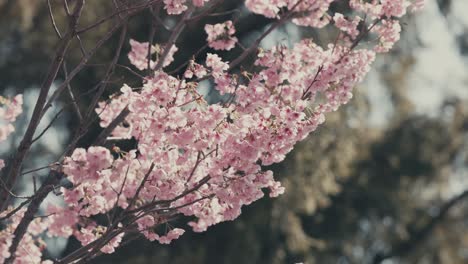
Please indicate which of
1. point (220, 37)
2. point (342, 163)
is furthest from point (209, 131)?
point (342, 163)

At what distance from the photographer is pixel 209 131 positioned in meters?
3.92

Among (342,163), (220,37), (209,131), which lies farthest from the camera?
(342,163)

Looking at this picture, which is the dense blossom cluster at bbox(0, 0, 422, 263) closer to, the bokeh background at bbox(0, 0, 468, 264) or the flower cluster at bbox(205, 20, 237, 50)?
the flower cluster at bbox(205, 20, 237, 50)

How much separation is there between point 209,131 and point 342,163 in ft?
25.5

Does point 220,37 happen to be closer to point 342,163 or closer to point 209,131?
point 209,131

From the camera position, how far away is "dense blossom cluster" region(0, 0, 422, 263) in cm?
387

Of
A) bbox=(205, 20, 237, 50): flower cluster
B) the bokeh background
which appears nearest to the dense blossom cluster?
bbox=(205, 20, 237, 50): flower cluster

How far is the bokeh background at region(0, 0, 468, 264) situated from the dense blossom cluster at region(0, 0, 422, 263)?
10.4 ft

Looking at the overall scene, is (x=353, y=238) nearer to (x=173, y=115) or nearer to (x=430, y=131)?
(x=430, y=131)

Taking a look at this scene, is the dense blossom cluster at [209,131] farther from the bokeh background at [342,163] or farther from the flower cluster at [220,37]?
the bokeh background at [342,163]

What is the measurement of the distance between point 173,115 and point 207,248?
7.74m

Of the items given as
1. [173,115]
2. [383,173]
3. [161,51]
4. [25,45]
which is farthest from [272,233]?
[173,115]

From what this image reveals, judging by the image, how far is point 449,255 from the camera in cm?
1356

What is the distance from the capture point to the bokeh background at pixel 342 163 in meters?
10.3
